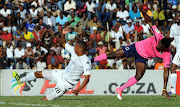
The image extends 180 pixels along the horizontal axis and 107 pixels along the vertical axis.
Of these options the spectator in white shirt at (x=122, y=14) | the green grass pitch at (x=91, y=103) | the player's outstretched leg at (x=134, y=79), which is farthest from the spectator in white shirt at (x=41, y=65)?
the player's outstretched leg at (x=134, y=79)

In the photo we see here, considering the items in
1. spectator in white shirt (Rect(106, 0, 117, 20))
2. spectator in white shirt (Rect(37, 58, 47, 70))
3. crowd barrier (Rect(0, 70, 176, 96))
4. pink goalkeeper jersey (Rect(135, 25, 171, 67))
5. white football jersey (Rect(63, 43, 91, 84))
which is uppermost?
spectator in white shirt (Rect(106, 0, 117, 20))

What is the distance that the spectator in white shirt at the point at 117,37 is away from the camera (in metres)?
18.8

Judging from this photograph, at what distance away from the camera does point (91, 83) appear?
16594 millimetres

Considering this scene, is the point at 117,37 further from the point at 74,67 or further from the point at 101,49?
the point at 74,67

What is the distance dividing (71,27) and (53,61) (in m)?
2.72

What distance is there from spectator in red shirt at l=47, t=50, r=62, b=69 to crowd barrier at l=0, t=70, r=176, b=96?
1.18 metres

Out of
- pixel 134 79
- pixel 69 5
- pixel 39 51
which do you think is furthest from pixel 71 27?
pixel 134 79

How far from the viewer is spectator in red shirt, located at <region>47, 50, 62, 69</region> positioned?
57.1ft

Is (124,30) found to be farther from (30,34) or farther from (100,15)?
(30,34)

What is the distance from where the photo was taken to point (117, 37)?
19.2m

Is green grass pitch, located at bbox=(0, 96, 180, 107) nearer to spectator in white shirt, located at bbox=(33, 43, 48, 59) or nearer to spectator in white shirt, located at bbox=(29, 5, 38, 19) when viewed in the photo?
spectator in white shirt, located at bbox=(33, 43, 48, 59)

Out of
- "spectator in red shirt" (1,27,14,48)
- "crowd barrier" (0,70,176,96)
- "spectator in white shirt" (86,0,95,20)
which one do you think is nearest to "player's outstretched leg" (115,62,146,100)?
"crowd barrier" (0,70,176,96)

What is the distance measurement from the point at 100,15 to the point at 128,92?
19.4 feet

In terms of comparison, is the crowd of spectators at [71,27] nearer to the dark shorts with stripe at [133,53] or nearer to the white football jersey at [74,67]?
the dark shorts with stripe at [133,53]
